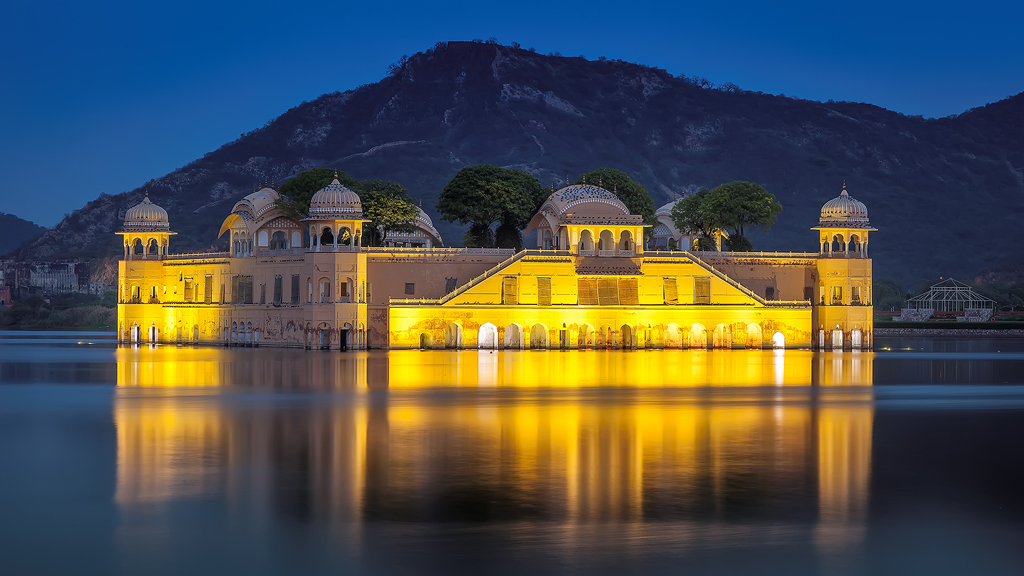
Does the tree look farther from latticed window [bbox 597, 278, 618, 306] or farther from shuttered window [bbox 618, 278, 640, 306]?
latticed window [bbox 597, 278, 618, 306]

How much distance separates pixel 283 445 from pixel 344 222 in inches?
1777

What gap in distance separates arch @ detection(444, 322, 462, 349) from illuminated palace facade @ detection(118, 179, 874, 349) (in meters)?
0.08

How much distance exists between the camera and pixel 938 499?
699 inches

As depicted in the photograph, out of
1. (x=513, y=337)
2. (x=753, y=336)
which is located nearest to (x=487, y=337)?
(x=513, y=337)

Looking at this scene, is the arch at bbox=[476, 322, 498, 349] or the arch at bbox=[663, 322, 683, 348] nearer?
the arch at bbox=[476, 322, 498, 349]

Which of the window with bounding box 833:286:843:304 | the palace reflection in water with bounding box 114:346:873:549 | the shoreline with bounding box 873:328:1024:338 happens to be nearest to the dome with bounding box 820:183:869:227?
the window with bounding box 833:286:843:304

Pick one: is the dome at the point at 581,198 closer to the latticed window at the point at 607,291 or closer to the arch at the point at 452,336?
the latticed window at the point at 607,291

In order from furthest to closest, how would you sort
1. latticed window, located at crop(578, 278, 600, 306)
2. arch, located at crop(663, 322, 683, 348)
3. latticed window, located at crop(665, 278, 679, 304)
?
latticed window, located at crop(665, 278, 679, 304)
arch, located at crop(663, 322, 683, 348)
latticed window, located at crop(578, 278, 600, 306)

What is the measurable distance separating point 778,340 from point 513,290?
1584 centimetres

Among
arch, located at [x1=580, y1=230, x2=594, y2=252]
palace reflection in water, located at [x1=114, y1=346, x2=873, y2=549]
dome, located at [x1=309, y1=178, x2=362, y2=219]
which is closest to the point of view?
palace reflection in water, located at [x1=114, y1=346, x2=873, y2=549]

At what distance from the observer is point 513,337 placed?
67.9 m

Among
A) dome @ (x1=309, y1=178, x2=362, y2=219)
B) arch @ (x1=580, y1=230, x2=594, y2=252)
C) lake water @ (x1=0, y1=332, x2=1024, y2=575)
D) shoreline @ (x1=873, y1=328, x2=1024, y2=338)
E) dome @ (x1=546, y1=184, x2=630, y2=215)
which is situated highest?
dome @ (x1=546, y1=184, x2=630, y2=215)

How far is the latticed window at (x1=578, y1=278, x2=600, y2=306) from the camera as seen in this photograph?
6869 centimetres

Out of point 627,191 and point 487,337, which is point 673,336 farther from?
point 627,191
